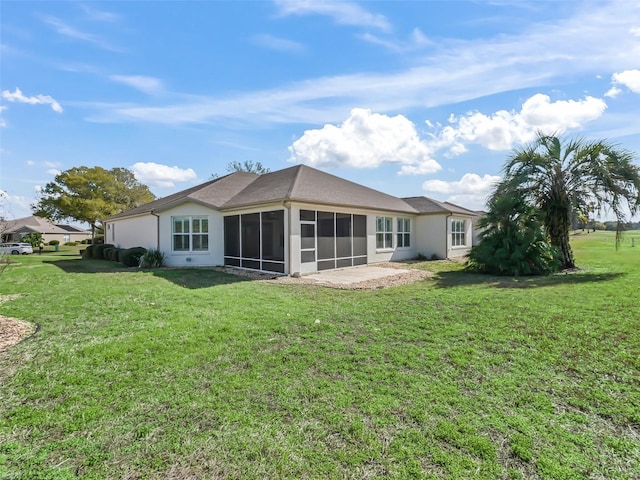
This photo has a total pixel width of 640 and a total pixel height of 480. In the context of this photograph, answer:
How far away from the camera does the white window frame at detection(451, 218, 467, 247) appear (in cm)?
1997

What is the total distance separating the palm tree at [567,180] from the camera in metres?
12.2

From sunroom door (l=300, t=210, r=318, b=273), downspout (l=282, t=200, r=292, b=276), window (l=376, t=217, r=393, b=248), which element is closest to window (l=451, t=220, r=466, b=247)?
window (l=376, t=217, r=393, b=248)

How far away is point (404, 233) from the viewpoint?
18.9m

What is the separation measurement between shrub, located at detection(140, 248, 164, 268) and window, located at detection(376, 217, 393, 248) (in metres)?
10.8

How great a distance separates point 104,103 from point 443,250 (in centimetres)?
1817

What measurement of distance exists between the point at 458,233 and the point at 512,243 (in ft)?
27.1

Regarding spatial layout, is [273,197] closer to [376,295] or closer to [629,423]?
[376,295]

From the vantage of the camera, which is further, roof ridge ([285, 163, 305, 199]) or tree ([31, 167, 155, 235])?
tree ([31, 167, 155, 235])

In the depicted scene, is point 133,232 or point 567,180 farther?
point 133,232

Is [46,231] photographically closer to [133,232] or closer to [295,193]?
[133,232]

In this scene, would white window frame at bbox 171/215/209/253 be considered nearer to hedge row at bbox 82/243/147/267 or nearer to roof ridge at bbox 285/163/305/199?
hedge row at bbox 82/243/147/267

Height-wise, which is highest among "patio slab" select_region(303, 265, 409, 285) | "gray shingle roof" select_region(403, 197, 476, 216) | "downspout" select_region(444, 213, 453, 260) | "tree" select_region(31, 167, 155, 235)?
"tree" select_region(31, 167, 155, 235)

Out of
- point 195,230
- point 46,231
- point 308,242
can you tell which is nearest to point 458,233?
point 308,242

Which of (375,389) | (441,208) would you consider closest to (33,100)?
(375,389)
